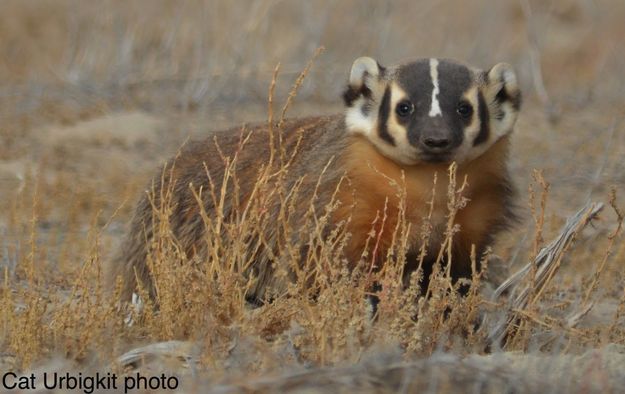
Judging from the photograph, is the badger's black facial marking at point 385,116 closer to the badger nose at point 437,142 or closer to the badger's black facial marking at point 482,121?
the badger nose at point 437,142

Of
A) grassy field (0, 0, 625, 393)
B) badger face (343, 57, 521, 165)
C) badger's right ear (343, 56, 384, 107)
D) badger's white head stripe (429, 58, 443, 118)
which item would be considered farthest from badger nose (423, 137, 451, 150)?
badger's right ear (343, 56, 384, 107)

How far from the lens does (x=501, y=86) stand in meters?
5.73

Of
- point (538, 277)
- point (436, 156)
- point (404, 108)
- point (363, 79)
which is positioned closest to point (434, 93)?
point (404, 108)

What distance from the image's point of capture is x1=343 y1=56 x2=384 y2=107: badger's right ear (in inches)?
225

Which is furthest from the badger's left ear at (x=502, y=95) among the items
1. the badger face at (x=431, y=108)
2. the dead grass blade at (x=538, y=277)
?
the dead grass blade at (x=538, y=277)

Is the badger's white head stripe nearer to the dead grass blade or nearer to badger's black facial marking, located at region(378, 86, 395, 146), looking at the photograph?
badger's black facial marking, located at region(378, 86, 395, 146)

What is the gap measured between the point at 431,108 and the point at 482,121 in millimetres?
322

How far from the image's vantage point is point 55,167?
30.1 ft

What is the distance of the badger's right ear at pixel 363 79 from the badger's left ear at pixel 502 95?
0.49m

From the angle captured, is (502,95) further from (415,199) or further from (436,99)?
(415,199)

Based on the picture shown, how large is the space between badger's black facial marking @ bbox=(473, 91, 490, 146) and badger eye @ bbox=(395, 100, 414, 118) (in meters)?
0.32

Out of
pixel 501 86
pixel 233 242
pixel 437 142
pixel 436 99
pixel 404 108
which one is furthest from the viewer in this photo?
pixel 501 86

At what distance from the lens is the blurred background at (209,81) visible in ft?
29.7

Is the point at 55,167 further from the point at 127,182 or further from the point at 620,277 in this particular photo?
the point at 620,277
